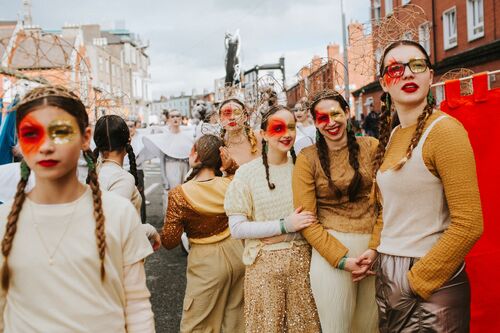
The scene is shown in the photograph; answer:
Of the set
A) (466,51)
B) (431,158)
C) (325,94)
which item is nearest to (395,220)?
(431,158)

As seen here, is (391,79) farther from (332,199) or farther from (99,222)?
(99,222)

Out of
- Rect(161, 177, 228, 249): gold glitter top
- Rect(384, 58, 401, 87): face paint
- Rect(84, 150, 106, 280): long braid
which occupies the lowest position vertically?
Rect(161, 177, 228, 249): gold glitter top

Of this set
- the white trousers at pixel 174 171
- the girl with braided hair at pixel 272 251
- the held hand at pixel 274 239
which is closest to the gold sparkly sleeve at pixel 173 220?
the girl with braided hair at pixel 272 251

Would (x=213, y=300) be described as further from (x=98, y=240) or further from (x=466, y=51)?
(x=466, y=51)

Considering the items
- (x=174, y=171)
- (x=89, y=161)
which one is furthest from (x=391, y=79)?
(x=174, y=171)

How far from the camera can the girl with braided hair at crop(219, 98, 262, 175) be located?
4801 mm

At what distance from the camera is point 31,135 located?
1.88 m

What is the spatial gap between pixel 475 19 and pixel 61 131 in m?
21.7

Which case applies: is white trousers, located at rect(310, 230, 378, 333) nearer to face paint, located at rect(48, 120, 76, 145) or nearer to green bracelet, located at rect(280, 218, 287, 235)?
green bracelet, located at rect(280, 218, 287, 235)

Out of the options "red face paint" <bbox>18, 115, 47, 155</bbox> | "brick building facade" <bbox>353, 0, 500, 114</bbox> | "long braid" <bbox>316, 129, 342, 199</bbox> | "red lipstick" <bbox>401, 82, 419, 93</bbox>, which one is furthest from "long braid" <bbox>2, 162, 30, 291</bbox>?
"brick building facade" <bbox>353, 0, 500, 114</bbox>

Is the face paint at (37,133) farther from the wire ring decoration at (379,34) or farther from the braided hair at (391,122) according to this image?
the wire ring decoration at (379,34)

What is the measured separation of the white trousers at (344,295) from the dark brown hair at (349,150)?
0.26 meters

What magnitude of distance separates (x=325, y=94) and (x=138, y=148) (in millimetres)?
6029

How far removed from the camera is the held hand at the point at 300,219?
2.89m
